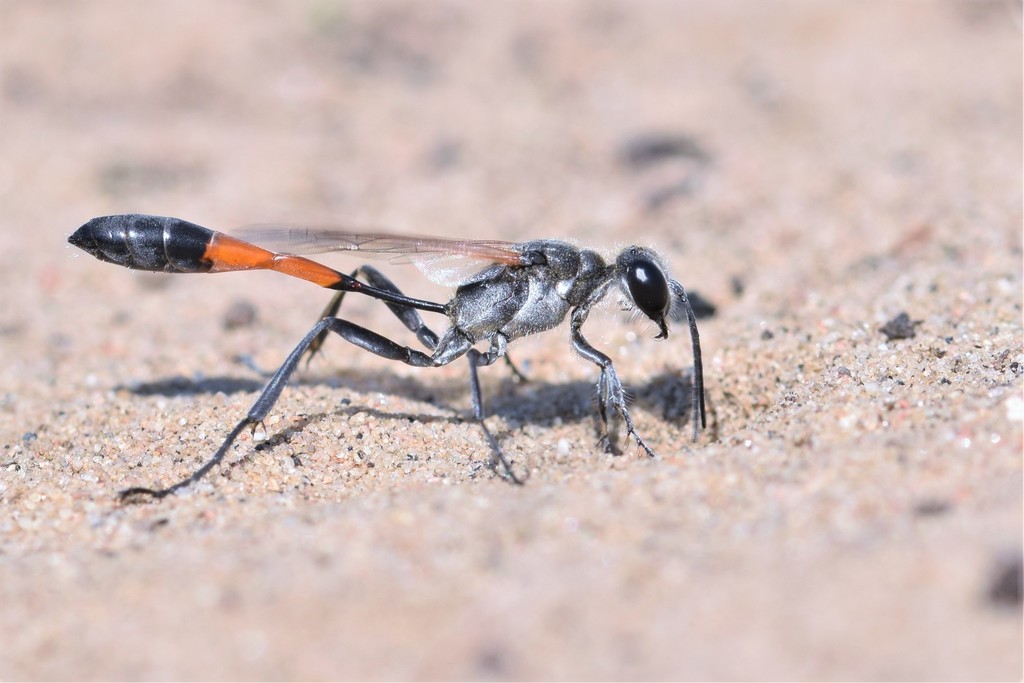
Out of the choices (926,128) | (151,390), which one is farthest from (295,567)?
(926,128)

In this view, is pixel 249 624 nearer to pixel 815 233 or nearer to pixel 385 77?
pixel 815 233

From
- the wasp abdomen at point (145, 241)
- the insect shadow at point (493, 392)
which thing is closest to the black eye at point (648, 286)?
the insect shadow at point (493, 392)

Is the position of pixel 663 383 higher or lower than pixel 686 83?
lower

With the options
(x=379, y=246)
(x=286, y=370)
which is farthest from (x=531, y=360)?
(x=286, y=370)

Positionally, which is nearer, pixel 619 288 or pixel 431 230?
pixel 619 288

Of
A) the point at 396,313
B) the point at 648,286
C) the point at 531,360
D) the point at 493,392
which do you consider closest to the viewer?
the point at 648,286

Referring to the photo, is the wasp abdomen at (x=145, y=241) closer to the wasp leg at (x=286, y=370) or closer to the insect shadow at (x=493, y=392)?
the wasp leg at (x=286, y=370)

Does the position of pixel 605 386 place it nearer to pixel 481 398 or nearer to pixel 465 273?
pixel 481 398
